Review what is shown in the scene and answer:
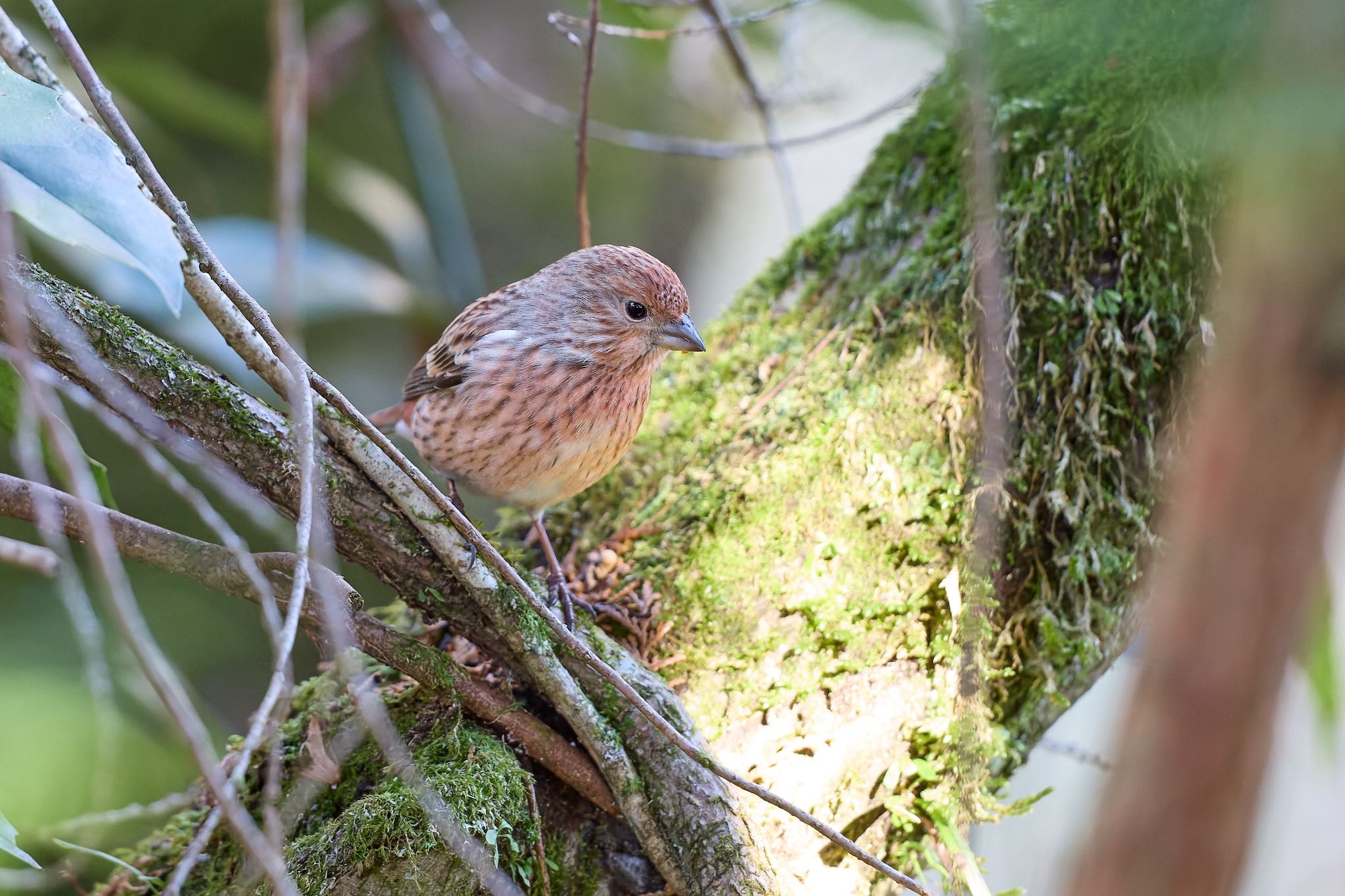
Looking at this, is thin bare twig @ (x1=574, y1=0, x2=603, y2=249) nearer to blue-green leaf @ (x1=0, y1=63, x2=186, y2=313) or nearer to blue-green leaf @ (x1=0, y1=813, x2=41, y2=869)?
blue-green leaf @ (x1=0, y1=63, x2=186, y2=313)

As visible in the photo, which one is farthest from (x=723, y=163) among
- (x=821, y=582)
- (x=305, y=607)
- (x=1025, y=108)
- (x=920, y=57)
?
(x=305, y=607)

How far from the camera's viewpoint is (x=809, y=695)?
240 cm

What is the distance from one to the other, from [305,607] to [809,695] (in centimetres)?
114

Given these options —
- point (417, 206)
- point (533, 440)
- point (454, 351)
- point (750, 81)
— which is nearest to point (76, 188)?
point (533, 440)

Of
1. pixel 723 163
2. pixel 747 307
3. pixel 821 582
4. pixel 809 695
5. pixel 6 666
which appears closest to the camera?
pixel 809 695

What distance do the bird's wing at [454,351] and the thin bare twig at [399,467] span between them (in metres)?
1.09

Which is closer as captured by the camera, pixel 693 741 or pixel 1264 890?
pixel 693 741

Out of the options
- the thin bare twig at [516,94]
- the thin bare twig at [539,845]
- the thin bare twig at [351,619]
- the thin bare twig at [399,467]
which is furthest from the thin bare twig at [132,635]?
the thin bare twig at [516,94]

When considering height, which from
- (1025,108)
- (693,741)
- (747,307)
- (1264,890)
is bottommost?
(1264,890)

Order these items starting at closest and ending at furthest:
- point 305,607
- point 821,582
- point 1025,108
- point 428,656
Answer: point 305,607
point 428,656
point 821,582
point 1025,108

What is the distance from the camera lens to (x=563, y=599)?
2.63 metres

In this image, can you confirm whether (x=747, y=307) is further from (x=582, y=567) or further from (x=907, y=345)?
(x=582, y=567)

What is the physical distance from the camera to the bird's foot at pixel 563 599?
8.46 feet

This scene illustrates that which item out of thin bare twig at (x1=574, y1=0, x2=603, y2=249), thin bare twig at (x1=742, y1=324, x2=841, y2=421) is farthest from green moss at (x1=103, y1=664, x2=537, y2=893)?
thin bare twig at (x1=574, y1=0, x2=603, y2=249)
